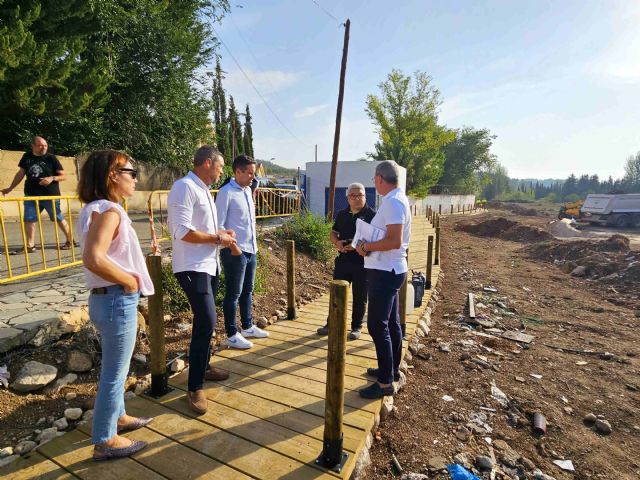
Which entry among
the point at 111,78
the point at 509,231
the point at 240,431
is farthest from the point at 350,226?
the point at 509,231

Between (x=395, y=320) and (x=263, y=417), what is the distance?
1326 mm

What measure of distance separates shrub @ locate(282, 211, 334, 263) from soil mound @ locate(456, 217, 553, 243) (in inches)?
579

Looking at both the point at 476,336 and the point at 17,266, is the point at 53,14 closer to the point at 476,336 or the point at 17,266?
the point at 17,266

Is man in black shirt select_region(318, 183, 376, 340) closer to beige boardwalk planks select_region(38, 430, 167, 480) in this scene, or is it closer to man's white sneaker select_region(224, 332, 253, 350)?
man's white sneaker select_region(224, 332, 253, 350)

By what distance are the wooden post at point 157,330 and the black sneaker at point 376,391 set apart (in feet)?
5.51

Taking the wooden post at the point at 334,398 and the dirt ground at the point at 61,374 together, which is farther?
the dirt ground at the point at 61,374

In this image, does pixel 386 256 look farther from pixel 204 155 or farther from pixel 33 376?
pixel 33 376

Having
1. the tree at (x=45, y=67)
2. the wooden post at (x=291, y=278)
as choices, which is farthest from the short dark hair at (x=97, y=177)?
the tree at (x=45, y=67)

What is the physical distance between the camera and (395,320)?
304 centimetres

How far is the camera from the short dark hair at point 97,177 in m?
1.87

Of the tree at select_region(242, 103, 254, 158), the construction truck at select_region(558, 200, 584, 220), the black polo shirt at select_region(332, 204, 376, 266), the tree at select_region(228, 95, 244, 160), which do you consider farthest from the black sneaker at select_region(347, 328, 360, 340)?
the tree at select_region(242, 103, 254, 158)

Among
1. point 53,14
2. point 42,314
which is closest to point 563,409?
point 42,314

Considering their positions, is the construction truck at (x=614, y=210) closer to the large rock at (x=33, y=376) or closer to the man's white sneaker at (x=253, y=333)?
the man's white sneaker at (x=253, y=333)

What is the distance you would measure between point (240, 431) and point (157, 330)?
1.03 meters
